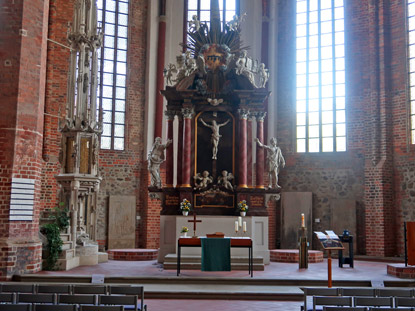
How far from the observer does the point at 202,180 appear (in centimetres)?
1681

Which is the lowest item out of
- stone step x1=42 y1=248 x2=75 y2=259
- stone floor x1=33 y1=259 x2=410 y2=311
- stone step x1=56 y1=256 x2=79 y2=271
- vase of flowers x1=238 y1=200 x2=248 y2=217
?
stone floor x1=33 y1=259 x2=410 y2=311

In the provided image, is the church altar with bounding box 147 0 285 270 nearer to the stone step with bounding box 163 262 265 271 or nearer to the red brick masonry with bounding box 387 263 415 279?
the stone step with bounding box 163 262 265 271

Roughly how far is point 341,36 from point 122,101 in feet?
32.4

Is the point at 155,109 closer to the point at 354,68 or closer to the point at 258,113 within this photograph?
the point at 258,113

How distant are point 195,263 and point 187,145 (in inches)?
157

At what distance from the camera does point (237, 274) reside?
532 inches

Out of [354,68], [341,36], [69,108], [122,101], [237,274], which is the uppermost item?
[341,36]

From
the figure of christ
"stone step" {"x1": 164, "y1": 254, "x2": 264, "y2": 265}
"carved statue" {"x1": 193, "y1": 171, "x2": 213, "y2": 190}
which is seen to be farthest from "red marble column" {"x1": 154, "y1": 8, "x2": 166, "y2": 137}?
"stone step" {"x1": 164, "y1": 254, "x2": 264, "y2": 265}

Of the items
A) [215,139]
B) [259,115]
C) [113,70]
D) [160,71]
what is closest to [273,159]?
[259,115]

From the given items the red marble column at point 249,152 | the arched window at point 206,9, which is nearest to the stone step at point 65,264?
the red marble column at point 249,152

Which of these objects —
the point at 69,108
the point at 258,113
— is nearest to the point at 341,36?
the point at 258,113

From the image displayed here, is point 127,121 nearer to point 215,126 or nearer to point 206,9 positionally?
point 206,9

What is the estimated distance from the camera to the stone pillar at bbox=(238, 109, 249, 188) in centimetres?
1675

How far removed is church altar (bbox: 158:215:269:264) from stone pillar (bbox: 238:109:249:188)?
4.07 feet
